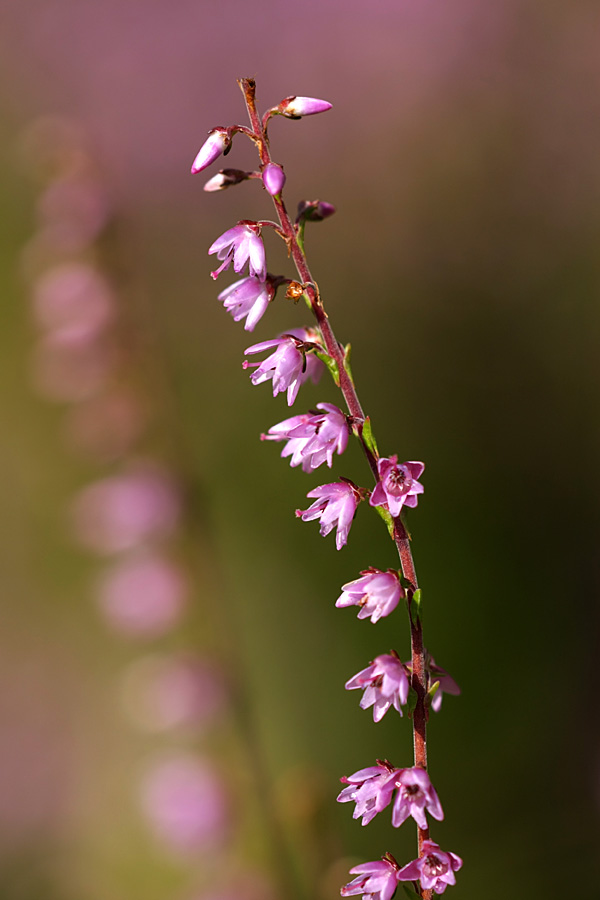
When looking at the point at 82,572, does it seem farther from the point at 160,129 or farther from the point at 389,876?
the point at 389,876

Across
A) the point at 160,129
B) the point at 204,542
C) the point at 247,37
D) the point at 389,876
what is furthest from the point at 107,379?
the point at 247,37

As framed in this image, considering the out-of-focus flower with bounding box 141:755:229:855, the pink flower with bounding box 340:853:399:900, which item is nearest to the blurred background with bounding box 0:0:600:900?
the out-of-focus flower with bounding box 141:755:229:855

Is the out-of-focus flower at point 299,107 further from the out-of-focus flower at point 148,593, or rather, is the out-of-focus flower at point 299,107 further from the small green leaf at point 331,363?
the out-of-focus flower at point 148,593

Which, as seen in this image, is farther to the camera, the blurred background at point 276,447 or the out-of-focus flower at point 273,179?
the blurred background at point 276,447

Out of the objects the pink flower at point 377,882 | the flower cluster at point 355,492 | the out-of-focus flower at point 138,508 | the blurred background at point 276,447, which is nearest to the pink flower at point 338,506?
the flower cluster at point 355,492

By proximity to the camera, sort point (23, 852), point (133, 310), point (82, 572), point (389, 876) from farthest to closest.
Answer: point (82, 572) → point (23, 852) → point (133, 310) → point (389, 876)

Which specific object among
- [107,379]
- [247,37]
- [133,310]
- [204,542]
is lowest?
[204,542]

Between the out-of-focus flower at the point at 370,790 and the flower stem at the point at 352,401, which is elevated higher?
the flower stem at the point at 352,401
